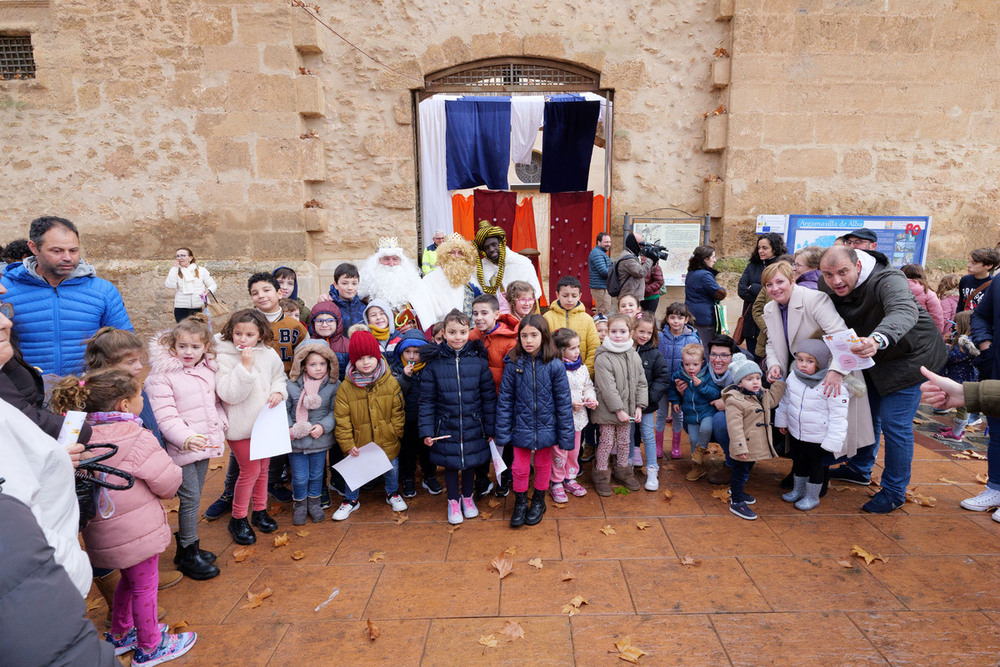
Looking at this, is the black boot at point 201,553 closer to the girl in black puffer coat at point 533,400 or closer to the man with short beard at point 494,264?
the girl in black puffer coat at point 533,400

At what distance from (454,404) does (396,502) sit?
0.91m

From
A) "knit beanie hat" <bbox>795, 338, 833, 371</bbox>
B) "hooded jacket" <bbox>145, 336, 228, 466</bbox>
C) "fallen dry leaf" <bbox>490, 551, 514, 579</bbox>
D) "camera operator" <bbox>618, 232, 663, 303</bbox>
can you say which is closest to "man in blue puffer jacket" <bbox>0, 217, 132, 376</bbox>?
"hooded jacket" <bbox>145, 336, 228, 466</bbox>

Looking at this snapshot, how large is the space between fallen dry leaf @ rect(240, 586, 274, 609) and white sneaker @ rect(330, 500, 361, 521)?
32.1 inches

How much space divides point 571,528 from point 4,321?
317 cm

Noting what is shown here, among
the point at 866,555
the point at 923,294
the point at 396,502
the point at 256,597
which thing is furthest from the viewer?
the point at 923,294

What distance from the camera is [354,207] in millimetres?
8078

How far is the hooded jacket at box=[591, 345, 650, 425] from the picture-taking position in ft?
13.3

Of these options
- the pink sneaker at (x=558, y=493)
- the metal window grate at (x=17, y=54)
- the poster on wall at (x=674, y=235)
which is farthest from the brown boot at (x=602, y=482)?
the metal window grate at (x=17, y=54)

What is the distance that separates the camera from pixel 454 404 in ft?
12.1

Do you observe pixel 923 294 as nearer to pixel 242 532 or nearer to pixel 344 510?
pixel 344 510

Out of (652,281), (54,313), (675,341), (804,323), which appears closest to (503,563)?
(675,341)

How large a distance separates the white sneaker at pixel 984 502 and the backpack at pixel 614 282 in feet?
12.5

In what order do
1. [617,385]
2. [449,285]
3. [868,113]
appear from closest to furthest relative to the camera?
[617,385], [449,285], [868,113]

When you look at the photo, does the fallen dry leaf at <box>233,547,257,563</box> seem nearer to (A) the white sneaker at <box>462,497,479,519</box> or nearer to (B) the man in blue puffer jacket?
(A) the white sneaker at <box>462,497,479,519</box>
